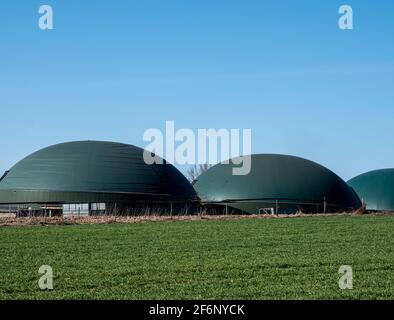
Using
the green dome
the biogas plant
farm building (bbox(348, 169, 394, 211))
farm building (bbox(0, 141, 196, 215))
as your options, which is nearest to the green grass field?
farm building (bbox(0, 141, 196, 215))

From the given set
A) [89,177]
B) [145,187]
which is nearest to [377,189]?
[145,187]

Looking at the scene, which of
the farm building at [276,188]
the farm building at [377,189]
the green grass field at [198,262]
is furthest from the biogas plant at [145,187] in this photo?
the green grass field at [198,262]

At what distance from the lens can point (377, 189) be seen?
63094 millimetres

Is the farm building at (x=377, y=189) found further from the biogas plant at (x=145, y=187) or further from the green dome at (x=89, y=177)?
the green dome at (x=89, y=177)

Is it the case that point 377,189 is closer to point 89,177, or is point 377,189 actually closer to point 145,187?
point 145,187

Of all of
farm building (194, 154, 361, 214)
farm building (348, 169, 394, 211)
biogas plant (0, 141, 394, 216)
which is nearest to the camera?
biogas plant (0, 141, 394, 216)

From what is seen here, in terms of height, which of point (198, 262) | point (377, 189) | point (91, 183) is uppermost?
point (91, 183)

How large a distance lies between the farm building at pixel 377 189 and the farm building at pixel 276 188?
8.06 m

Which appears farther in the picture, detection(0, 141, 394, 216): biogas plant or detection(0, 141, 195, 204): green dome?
detection(0, 141, 195, 204): green dome

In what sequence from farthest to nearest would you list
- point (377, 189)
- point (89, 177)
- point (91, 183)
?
point (377, 189), point (89, 177), point (91, 183)

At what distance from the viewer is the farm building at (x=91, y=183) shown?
146 feet

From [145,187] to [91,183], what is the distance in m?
3.61

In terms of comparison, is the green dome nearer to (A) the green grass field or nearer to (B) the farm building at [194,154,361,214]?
(B) the farm building at [194,154,361,214]

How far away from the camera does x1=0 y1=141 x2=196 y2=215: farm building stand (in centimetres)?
4447
